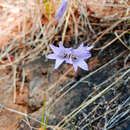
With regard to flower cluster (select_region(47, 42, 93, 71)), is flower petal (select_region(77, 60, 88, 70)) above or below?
below

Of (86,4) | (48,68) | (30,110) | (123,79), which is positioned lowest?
(30,110)

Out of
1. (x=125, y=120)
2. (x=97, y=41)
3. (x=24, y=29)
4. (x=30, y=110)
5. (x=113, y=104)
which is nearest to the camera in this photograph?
(x=125, y=120)

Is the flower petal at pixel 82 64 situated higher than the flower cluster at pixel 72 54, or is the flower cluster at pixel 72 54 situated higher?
the flower cluster at pixel 72 54

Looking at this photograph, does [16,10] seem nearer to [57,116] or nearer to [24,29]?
[24,29]

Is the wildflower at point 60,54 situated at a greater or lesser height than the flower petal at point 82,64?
greater

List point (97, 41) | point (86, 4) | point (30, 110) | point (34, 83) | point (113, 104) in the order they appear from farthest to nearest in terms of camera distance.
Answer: point (86, 4)
point (97, 41)
point (34, 83)
point (30, 110)
point (113, 104)

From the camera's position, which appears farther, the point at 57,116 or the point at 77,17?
the point at 77,17

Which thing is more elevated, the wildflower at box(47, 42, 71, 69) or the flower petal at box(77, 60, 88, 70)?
the wildflower at box(47, 42, 71, 69)

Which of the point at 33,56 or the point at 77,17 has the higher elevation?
the point at 77,17

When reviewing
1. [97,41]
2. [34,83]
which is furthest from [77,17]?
[34,83]

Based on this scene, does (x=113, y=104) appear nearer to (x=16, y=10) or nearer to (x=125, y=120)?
(x=125, y=120)
